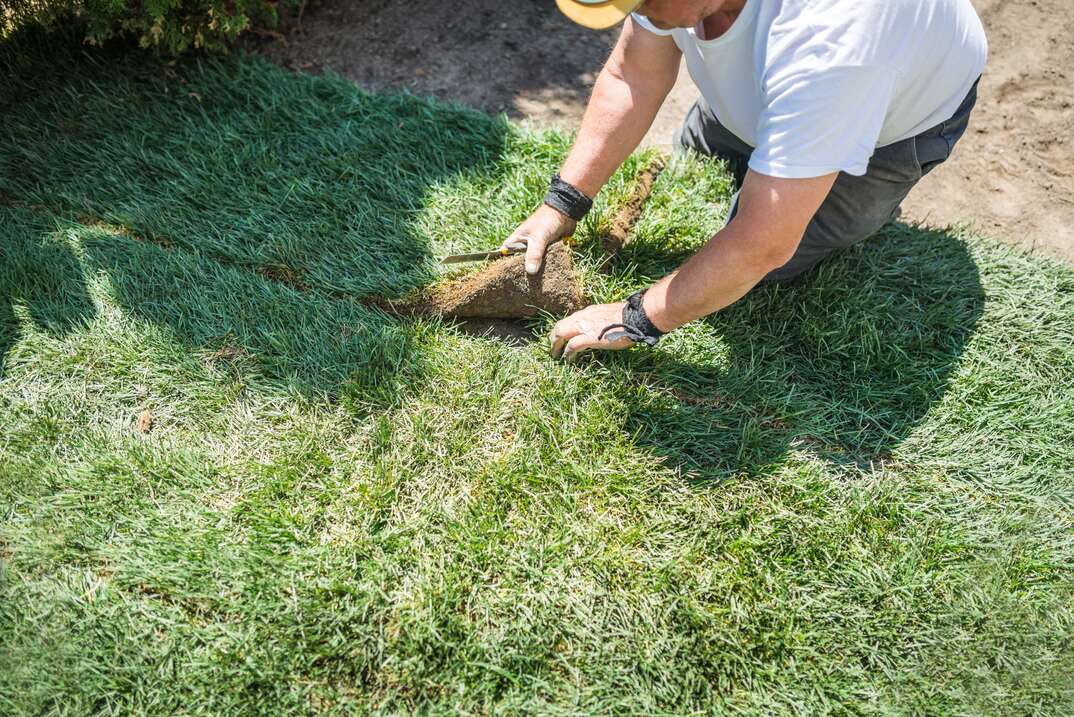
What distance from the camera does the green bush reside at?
314cm

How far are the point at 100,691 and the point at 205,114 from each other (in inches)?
100

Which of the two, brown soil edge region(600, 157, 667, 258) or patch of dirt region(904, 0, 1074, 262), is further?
patch of dirt region(904, 0, 1074, 262)

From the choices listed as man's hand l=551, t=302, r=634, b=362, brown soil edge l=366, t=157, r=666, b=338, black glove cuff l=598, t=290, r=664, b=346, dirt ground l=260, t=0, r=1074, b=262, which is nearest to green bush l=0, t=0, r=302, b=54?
dirt ground l=260, t=0, r=1074, b=262

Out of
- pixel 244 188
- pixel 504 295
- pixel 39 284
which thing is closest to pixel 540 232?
pixel 504 295

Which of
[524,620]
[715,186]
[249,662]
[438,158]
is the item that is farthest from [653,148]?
[249,662]

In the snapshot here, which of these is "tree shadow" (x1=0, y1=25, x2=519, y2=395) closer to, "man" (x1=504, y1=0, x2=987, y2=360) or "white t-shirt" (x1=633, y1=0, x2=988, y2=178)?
"man" (x1=504, y1=0, x2=987, y2=360)

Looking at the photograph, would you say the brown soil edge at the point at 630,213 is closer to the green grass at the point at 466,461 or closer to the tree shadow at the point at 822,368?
the green grass at the point at 466,461

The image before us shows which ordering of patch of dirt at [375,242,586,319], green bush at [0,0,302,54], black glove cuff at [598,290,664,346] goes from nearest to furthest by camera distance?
1. black glove cuff at [598,290,664,346]
2. patch of dirt at [375,242,586,319]
3. green bush at [0,0,302,54]

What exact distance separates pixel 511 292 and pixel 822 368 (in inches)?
49.1

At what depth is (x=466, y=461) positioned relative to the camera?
2.33m

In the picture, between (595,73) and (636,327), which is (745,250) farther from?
(595,73)

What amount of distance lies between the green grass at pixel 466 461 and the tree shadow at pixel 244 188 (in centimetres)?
2

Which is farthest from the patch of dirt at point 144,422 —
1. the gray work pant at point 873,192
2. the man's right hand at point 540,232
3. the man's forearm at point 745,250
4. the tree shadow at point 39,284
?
the gray work pant at point 873,192

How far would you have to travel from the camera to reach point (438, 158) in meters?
A: 3.21
